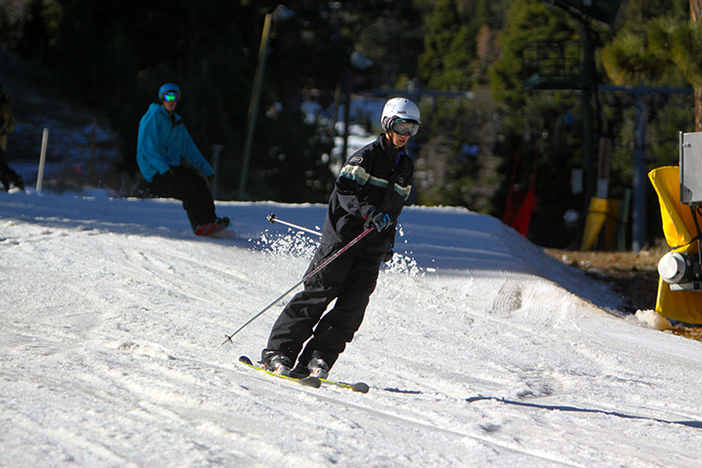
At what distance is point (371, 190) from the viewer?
427cm

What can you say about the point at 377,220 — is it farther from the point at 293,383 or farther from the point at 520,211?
the point at 520,211

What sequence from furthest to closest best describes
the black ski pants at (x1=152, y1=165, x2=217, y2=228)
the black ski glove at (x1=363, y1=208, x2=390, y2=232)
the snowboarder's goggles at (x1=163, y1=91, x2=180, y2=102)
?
the black ski pants at (x1=152, y1=165, x2=217, y2=228), the snowboarder's goggles at (x1=163, y1=91, x2=180, y2=102), the black ski glove at (x1=363, y1=208, x2=390, y2=232)

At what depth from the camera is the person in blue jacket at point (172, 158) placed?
7.82 m

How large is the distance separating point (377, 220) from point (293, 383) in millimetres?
1097

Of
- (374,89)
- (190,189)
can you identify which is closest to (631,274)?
(190,189)

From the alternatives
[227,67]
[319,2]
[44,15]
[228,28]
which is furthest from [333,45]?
[44,15]

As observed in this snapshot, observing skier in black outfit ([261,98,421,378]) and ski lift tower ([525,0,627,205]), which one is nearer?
skier in black outfit ([261,98,421,378])

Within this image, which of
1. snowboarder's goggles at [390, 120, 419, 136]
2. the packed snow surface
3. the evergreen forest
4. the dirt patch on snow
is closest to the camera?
the packed snow surface

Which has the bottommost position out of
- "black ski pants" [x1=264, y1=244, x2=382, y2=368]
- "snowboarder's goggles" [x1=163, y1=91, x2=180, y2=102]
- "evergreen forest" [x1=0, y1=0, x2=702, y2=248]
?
"black ski pants" [x1=264, y1=244, x2=382, y2=368]

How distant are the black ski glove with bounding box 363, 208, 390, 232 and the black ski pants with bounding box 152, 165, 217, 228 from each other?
441 cm

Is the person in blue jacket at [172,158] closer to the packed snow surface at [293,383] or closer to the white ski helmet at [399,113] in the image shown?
the packed snow surface at [293,383]

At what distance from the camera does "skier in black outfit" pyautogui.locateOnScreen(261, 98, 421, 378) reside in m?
4.20

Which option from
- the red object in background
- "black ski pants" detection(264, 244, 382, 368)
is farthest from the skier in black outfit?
the red object in background

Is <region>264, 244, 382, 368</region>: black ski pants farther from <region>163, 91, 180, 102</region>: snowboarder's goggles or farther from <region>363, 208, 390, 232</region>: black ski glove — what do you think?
<region>163, 91, 180, 102</region>: snowboarder's goggles
